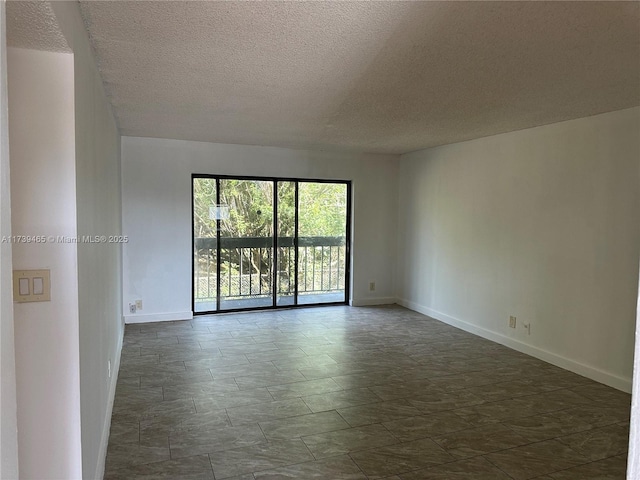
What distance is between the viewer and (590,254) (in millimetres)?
3824

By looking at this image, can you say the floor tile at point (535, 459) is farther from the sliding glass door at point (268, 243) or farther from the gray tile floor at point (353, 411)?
the sliding glass door at point (268, 243)

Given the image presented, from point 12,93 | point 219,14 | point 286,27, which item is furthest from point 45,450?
point 286,27

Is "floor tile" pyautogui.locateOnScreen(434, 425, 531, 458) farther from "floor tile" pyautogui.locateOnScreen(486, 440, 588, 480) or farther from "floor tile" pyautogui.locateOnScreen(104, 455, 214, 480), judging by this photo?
"floor tile" pyautogui.locateOnScreen(104, 455, 214, 480)

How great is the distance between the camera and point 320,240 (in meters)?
6.46

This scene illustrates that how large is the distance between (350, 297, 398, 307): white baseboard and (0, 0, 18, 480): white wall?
599cm

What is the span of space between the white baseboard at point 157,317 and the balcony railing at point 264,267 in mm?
299

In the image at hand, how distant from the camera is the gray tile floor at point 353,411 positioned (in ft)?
8.21

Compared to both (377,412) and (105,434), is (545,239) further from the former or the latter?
(105,434)

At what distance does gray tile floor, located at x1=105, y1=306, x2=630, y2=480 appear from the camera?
2.50 meters

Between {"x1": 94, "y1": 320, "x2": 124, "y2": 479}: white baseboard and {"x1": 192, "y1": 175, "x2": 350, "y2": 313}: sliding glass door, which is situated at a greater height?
{"x1": 192, "y1": 175, "x2": 350, "y2": 313}: sliding glass door

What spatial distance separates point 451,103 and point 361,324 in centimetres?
305

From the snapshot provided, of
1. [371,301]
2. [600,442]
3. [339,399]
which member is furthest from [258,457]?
[371,301]

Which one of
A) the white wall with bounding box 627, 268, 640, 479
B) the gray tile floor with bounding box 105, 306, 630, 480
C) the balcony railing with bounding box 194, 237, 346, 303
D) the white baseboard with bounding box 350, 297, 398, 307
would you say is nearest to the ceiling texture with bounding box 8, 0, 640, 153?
the white wall with bounding box 627, 268, 640, 479

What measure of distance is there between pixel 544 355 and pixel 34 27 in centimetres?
457
